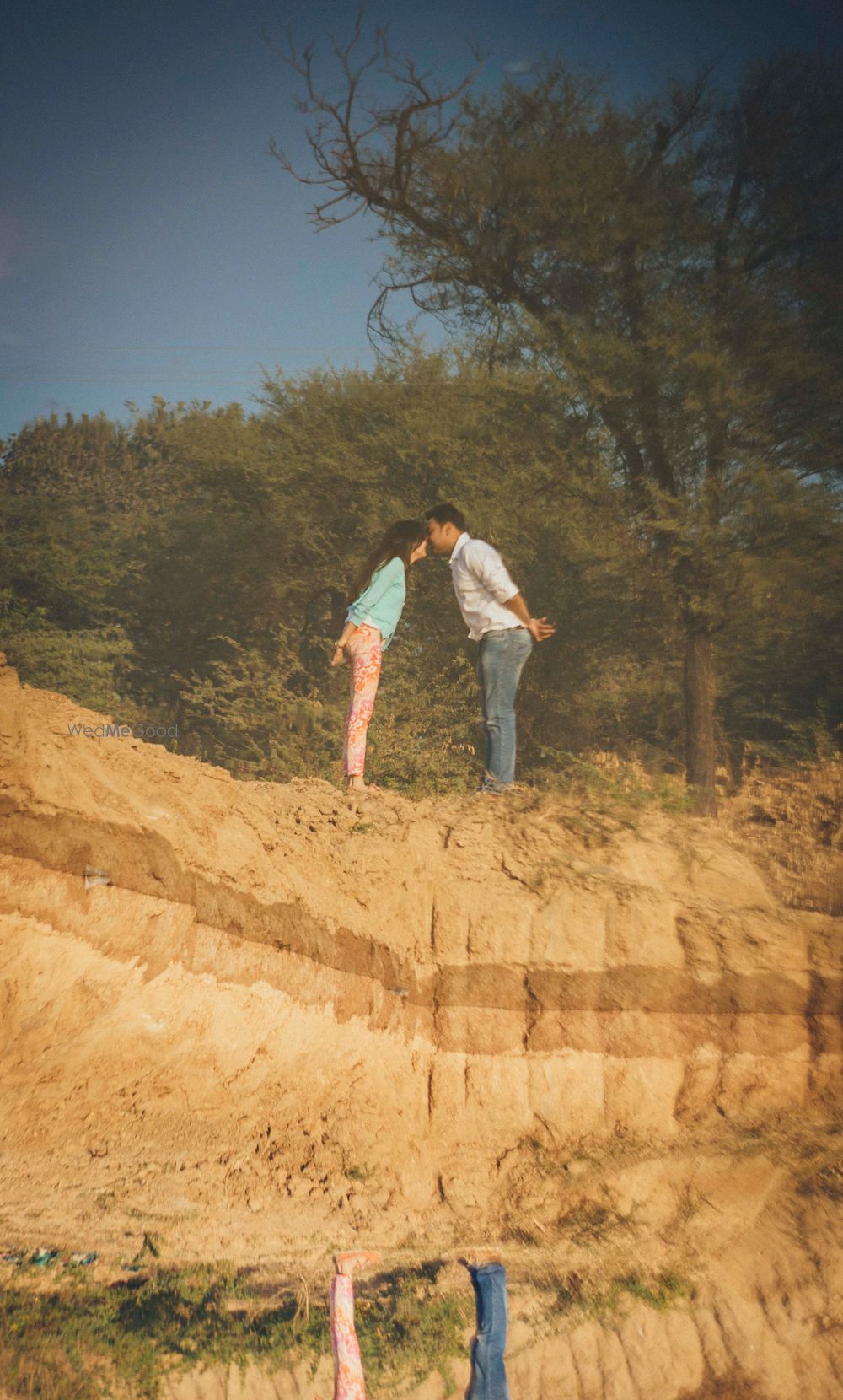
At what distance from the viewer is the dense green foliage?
6.99 m

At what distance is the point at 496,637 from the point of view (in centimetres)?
471

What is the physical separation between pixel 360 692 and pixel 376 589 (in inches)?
22.2

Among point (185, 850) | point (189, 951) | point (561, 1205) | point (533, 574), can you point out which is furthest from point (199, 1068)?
point (533, 574)

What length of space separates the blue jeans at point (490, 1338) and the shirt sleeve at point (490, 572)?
9.83 ft

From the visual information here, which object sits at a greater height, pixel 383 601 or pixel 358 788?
pixel 383 601

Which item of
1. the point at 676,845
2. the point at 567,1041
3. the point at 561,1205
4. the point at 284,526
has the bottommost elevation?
the point at 561,1205

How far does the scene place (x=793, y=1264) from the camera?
121 inches

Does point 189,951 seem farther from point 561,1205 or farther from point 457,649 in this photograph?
point 457,649

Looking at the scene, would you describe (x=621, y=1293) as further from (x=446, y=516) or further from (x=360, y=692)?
(x=446, y=516)

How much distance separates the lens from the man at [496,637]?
4656mm

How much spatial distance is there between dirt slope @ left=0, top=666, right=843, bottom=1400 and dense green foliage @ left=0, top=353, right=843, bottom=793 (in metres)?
2.12

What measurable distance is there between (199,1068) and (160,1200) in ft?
1.45

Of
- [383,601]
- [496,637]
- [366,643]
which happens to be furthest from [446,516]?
[366,643]

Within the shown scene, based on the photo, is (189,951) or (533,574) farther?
(533,574)
